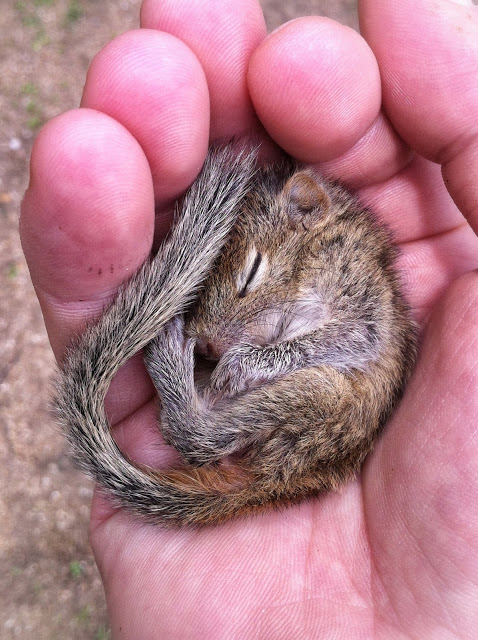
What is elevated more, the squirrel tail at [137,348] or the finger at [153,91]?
the finger at [153,91]

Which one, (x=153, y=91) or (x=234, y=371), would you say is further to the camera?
(x=234, y=371)

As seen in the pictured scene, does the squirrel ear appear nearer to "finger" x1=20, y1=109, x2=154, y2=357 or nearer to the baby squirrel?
the baby squirrel

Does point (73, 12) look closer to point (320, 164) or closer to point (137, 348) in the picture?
point (320, 164)

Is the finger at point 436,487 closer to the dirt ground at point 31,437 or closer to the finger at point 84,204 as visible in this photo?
the finger at point 84,204

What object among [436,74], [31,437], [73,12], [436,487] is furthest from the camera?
[73,12]

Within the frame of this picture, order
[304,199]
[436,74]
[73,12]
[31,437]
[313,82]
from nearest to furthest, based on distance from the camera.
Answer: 1. [313,82]
2. [436,74]
3. [304,199]
4. [31,437]
5. [73,12]

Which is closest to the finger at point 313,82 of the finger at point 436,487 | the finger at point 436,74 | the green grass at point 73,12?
the finger at point 436,74

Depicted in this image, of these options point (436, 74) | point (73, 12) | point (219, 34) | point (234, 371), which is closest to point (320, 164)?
point (436, 74)

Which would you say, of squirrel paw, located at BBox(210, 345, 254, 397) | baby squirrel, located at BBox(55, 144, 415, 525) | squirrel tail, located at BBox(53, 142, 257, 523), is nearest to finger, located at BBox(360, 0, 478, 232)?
baby squirrel, located at BBox(55, 144, 415, 525)
